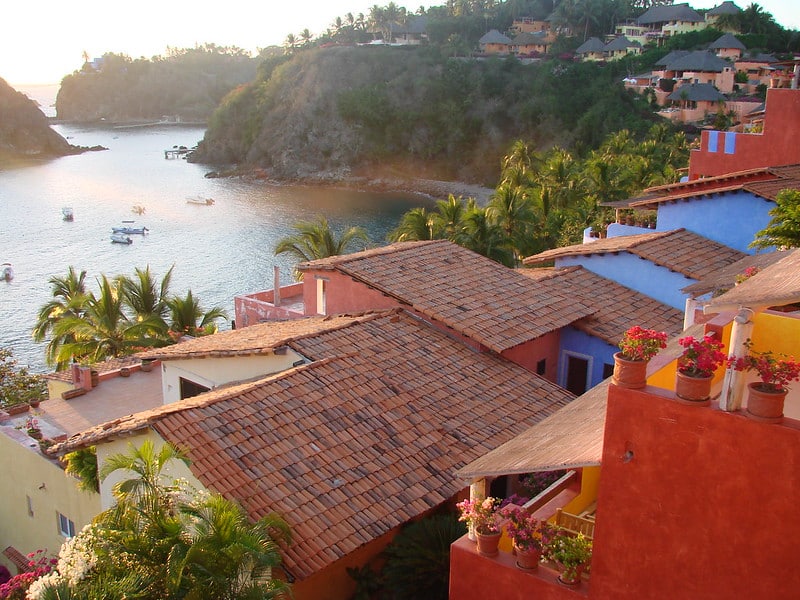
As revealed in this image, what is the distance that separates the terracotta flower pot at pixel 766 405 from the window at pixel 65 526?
46.9ft

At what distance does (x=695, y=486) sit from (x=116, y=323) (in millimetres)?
25968

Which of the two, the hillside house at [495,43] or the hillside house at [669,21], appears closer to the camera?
the hillside house at [669,21]

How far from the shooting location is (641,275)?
78.8ft

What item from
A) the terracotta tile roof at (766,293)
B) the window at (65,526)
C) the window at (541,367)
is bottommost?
the window at (65,526)

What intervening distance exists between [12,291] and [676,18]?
100461 millimetres

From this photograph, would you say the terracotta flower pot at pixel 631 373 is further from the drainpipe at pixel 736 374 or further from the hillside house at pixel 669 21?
the hillside house at pixel 669 21

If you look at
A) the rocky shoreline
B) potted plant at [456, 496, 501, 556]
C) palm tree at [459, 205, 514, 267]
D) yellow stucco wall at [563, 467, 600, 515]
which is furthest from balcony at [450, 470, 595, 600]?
the rocky shoreline

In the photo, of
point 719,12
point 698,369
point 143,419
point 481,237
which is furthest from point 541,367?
point 719,12

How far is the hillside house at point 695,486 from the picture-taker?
6617mm

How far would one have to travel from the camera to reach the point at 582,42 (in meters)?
126

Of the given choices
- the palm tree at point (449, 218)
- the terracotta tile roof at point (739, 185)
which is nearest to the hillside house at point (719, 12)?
the palm tree at point (449, 218)

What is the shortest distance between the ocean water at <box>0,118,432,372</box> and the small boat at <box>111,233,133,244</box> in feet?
2.20

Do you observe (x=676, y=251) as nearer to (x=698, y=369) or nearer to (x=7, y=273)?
(x=698, y=369)

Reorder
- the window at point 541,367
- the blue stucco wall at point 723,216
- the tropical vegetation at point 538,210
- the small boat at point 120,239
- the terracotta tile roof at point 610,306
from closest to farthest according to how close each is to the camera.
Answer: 1. the window at point 541,367
2. the terracotta tile roof at point 610,306
3. the blue stucco wall at point 723,216
4. the tropical vegetation at point 538,210
5. the small boat at point 120,239
